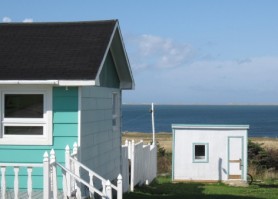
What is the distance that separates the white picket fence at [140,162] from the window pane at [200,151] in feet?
7.74

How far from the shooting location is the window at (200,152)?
25.4m

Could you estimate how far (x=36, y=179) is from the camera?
11758 mm

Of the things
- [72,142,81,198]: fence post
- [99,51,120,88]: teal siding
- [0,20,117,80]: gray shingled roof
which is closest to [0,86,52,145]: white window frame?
[0,20,117,80]: gray shingled roof

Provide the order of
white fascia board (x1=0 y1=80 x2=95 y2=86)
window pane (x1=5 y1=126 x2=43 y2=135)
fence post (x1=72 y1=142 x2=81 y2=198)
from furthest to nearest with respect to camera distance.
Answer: window pane (x1=5 y1=126 x2=43 y2=135)
white fascia board (x1=0 y1=80 x2=95 y2=86)
fence post (x1=72 y1=142 x2=81 y2=198)

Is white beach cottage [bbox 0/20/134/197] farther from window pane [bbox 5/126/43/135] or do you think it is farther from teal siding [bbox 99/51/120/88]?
teal siding [bbox 99/51/120/88]

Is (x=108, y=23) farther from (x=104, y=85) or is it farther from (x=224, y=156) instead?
(x=224, y=156)

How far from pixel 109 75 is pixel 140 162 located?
6167 millimetres

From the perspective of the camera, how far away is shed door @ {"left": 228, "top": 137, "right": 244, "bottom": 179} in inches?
994

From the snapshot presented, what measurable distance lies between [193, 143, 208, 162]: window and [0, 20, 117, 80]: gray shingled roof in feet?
42.2

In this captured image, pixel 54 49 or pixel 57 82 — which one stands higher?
pixel 54 49

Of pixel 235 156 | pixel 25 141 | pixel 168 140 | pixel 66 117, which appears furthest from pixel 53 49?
pixel 168 140

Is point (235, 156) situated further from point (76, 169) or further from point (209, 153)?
point (76, 169)

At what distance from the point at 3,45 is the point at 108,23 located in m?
2.49

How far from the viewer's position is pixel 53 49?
12.6 meters
